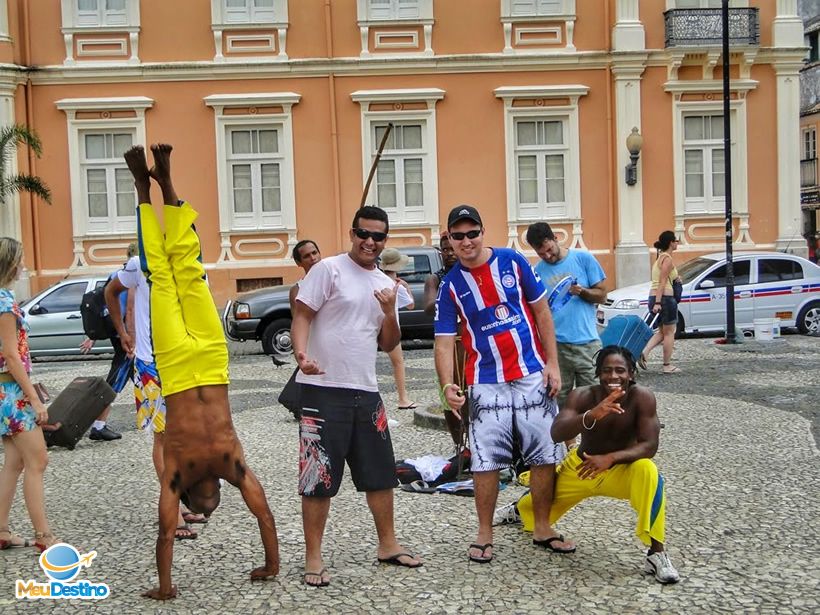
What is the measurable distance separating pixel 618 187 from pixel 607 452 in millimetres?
18576

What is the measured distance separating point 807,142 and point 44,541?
45.8 meters

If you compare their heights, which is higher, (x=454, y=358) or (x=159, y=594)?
(x=454, y=358)

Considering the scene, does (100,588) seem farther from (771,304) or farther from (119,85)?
(119,85)

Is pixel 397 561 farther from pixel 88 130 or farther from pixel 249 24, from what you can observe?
pixel 88 130

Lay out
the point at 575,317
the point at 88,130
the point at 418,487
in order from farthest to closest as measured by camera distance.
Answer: the point at 88,130
the point at 575,317
the point at 418,487

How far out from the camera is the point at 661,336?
1404 cm

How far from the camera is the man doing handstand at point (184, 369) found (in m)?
4.92

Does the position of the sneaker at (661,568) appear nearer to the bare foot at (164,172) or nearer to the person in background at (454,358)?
the person in background at (454,358)

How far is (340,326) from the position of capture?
5.36 m

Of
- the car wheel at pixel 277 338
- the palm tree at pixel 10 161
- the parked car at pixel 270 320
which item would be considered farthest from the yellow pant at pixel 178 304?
the palm tree at pixel 10 161

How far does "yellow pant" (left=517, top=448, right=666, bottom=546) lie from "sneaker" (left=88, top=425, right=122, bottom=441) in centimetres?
472

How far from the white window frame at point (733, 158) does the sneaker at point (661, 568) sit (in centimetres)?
1928

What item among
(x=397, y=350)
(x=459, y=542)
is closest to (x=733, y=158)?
(x=397, y=350)

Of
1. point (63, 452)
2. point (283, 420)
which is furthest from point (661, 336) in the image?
point (63, 452)
